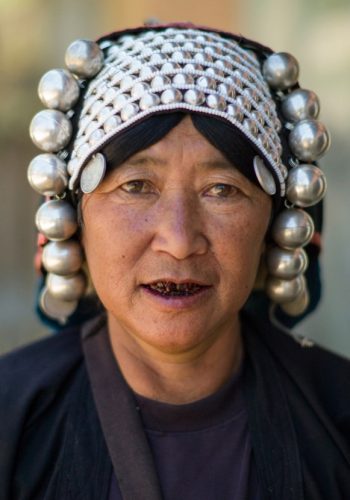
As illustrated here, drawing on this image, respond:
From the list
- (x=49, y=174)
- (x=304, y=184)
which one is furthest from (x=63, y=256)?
(x=304, y=184)

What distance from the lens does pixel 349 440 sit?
96.4 inches

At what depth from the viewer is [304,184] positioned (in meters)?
2.40

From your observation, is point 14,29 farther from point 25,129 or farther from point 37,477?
point 37,477

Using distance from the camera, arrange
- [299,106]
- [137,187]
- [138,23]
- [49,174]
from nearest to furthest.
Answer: [137,187] < [49,174] < [299,106] < [138,23]

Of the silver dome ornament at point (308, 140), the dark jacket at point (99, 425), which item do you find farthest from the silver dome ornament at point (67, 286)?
the silver dome ornament at point (308, 140)

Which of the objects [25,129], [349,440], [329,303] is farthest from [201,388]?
[25,129]

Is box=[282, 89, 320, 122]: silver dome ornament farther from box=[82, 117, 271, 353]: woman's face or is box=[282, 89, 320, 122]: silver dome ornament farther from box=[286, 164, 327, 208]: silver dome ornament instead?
box=[82, 117, 271, 353]: woman's face

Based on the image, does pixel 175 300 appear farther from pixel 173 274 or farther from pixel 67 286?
pixel 67 286

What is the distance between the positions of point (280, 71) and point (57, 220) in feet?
2.46

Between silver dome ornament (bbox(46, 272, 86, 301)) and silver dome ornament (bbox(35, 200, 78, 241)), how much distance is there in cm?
16

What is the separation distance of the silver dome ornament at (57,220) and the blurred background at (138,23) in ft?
8.06

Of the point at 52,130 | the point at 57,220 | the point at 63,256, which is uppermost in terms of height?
the point at 52,130

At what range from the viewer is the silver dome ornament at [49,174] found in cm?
234

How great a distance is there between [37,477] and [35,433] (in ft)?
0.41
